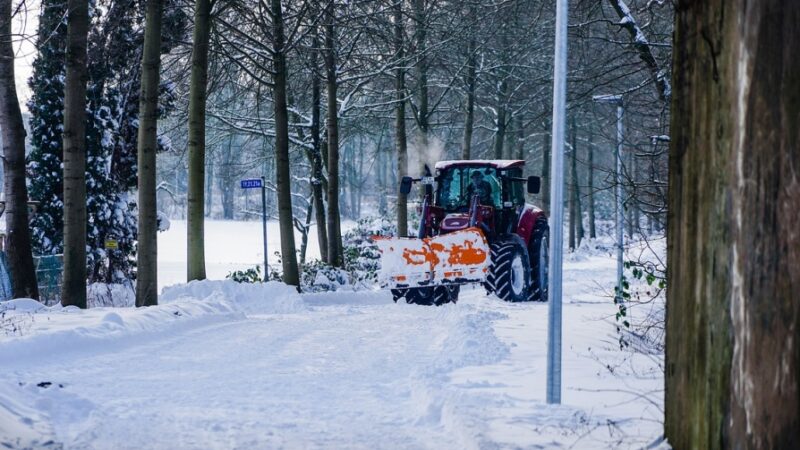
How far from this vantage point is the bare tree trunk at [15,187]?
15.4m

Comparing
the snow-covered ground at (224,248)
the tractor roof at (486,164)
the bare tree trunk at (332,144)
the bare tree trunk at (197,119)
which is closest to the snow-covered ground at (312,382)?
the bare tree trunk at (197,119)

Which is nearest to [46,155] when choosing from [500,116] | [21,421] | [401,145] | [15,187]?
[15,187]

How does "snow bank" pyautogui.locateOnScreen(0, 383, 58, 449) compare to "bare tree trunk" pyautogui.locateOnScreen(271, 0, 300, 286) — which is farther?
"bare tree trunk" pyautogui.locateOnScreen(271, 0, 300, 286)

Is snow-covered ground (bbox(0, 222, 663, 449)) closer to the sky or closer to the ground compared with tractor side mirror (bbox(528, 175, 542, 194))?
closer to the ground

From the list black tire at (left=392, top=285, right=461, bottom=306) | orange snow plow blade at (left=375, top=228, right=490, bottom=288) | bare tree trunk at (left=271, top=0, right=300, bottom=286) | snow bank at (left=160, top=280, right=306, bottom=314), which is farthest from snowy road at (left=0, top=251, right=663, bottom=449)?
bare tree trunk at (left=271, top=0, right=300, bottom=286)

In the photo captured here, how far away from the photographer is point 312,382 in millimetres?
8227

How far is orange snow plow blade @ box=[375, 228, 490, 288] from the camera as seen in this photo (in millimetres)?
15570

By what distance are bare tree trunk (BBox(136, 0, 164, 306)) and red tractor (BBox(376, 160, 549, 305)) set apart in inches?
159

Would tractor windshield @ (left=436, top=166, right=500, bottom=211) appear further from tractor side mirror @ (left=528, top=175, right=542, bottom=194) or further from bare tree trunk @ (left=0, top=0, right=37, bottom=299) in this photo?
bare tree trunk @ (left=0, top=0, right=37, bottom=299)

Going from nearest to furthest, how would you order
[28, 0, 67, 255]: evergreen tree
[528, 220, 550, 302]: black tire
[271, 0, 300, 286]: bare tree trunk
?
[528, 220, 550, 302]: black tire, [271, 0, 300, 286]: bare tree trunk, [28, 0, 67, 255]: evergreen tree

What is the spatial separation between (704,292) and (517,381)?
425 centimetres

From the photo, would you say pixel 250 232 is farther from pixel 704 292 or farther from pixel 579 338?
pixel 704 292

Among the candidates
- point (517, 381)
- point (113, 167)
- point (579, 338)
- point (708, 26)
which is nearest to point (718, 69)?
point (708, 26)

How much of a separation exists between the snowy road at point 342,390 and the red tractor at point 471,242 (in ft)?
10.2
